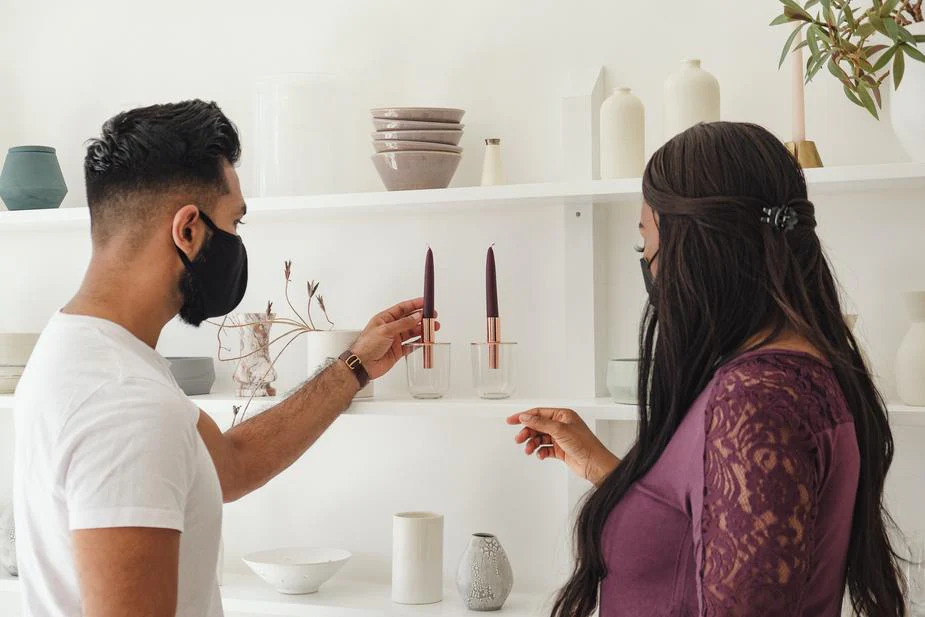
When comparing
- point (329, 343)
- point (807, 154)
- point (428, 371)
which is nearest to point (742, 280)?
point (807, 154)

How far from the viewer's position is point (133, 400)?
1145 mm

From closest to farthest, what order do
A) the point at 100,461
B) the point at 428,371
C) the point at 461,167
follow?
the point at 100,461 → the point at 428,371 → the point at 461,167

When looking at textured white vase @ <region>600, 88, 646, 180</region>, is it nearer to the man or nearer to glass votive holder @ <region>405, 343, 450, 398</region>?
glass votive holder @ <region>405, 343, 450, 398</region>

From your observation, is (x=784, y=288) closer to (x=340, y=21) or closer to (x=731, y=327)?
(x=731, y=327)

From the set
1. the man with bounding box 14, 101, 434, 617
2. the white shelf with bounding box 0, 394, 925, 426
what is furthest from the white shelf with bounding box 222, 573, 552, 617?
the man with bounding box 14, 101, 434, 617

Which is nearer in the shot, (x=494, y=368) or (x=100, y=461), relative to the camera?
(x=100, y=461)

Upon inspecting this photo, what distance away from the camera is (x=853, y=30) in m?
1.64

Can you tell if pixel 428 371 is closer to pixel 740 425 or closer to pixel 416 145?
pixel 416 145

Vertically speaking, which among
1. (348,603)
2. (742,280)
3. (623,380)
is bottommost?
(348,603)

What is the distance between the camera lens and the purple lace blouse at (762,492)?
1009mm

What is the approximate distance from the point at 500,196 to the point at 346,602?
0.84 metres

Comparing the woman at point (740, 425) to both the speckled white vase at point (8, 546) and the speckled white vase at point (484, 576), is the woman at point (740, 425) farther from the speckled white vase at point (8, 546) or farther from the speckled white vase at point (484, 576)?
the speckled white vase at point (8, 546)

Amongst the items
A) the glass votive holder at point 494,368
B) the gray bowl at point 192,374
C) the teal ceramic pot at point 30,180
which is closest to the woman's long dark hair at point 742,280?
the glass votive holder at point 494,368

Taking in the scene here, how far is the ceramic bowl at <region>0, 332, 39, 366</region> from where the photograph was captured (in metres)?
2.20
